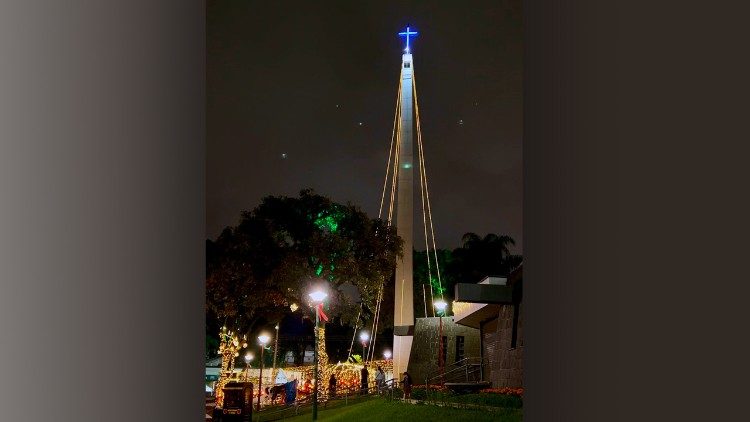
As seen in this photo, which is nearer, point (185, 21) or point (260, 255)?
point (185, 21)

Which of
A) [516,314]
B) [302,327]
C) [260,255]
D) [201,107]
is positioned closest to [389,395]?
[516,314]

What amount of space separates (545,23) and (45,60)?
185 centimetres

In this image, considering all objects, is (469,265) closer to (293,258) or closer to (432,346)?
(432,346)

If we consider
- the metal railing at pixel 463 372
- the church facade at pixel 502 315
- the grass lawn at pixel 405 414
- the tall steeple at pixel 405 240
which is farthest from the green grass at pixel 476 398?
the tall steeple at pixel 405 240

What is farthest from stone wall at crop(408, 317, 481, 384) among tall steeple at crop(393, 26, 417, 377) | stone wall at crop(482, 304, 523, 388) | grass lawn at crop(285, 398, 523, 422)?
grass lawn at crop(285, 398, 523, 422)

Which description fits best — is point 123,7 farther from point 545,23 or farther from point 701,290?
point 701,290

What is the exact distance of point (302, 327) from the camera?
57.0 metres

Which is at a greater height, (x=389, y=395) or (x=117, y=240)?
(x=117, y=240)

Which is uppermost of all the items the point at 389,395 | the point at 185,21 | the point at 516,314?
the point at 185,21

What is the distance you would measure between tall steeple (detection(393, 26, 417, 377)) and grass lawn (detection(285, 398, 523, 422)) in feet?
34.4

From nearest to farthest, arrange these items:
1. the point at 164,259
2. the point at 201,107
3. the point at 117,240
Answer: the point at 117,240 → the point at 164,259 → the point at 201,107

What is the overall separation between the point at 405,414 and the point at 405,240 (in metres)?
15.4

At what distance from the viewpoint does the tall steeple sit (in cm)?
3005

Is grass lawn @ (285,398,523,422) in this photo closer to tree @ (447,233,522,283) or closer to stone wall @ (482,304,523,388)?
stone wall @ (482,304,523,388)
